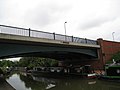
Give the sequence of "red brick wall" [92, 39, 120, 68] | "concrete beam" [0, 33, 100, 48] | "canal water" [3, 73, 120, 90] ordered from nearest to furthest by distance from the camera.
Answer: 1. "concrete beam" [0, 33, 100, 48]
2. "canal water" [3, 73, 120, 90]
3. "red brick wall" [92, 39, 120, 68]

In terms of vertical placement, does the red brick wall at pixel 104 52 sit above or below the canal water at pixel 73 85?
above

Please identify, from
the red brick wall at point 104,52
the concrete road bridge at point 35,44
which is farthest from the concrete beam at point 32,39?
the red brick wall at point 104,52

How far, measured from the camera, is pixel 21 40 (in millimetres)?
19547

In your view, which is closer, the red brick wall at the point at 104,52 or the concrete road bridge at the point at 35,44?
the concrete road bridge at the point at 35,44

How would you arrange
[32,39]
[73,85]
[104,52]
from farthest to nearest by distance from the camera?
[104,52]
[73,85]
[32,39]

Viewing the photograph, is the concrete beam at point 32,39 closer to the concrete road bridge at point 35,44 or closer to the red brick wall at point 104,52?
the concrete road bridge at point 35,44

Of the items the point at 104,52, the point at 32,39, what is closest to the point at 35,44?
the point at 32,39

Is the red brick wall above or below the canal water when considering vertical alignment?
above

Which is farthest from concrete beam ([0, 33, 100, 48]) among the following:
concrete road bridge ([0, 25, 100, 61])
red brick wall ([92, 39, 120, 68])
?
red brick wall ([92, 39, 120, 68])

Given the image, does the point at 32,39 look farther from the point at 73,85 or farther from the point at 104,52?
the point at 104,52

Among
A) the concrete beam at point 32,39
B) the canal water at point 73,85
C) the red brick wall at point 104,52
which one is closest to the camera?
the concrete beam at point 32,39

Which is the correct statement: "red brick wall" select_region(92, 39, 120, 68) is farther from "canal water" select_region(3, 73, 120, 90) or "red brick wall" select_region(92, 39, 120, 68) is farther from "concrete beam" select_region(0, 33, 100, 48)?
"concrete beam" select_region(0, 33, 100, 48)

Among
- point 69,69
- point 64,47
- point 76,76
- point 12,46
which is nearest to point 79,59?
point 69,69

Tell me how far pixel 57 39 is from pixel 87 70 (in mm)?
11308
